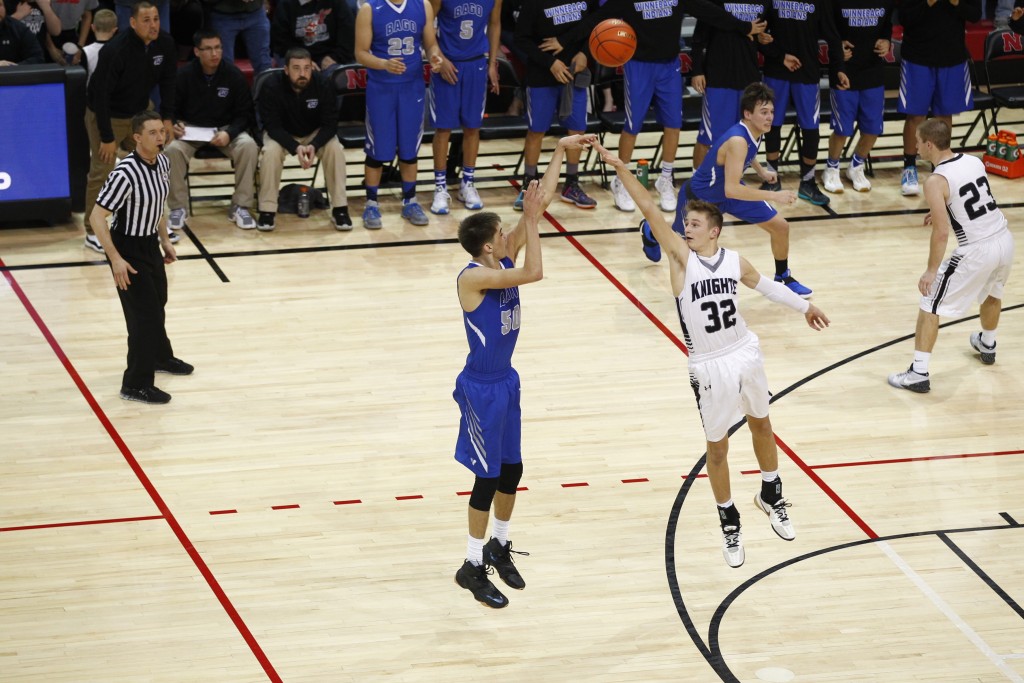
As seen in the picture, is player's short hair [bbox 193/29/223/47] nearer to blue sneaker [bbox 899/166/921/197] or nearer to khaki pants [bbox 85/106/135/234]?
khaki pants [bbox 85/106/135/234]

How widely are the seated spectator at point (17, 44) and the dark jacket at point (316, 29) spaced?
2.28 m

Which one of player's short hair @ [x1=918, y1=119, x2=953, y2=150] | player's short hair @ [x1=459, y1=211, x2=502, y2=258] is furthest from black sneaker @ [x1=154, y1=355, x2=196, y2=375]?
player's short hair @ [x1=918, y1=119, x2=953, y2=150]

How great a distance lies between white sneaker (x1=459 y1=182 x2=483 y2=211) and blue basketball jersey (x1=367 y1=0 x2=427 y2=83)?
1.30 m

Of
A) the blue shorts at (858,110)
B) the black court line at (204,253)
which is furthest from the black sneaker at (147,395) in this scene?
the blue shorts at (858,110)

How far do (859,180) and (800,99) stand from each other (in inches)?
44.8

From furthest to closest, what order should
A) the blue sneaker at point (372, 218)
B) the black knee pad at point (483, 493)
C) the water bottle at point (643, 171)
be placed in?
the water bottle at point (643, 171), the blue sneaker at point (372, 218), the black knee pad at point (483, 493)

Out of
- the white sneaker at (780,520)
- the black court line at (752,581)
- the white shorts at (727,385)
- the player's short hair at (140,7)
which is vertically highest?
Answer: the player's short hair at (140,7)

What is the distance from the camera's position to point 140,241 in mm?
9297

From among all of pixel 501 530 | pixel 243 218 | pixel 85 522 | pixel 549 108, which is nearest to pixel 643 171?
pixel 549 108

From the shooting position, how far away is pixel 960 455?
29.8ft

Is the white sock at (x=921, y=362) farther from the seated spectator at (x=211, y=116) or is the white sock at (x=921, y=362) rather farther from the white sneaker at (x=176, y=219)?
the white sneaker at (x=176, y=219)

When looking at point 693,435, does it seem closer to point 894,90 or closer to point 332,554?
point 332,554

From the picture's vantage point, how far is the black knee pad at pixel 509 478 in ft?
24.0

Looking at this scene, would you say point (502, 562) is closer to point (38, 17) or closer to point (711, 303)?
point (711, 303)
